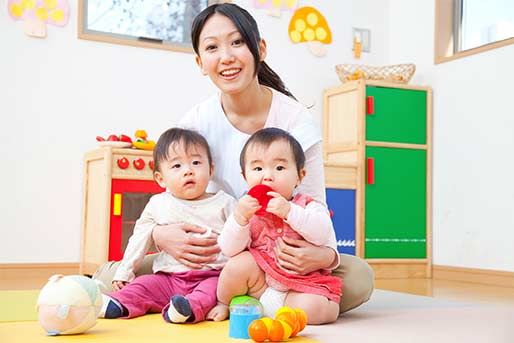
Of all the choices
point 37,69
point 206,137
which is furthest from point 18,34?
point 206,137

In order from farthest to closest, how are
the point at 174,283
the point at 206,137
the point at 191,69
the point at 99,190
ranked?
the point at 191,69
the point at 99,190
the point at 206,137
the point at 174,283

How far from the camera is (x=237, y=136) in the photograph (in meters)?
1.88

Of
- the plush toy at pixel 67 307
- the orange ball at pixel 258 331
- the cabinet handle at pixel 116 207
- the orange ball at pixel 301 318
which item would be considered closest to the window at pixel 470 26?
the cabinet handle at pixel 116 207

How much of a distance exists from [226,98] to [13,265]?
201 centimetres

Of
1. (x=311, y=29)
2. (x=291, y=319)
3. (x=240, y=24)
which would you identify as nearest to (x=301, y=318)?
(x=291, y=319)

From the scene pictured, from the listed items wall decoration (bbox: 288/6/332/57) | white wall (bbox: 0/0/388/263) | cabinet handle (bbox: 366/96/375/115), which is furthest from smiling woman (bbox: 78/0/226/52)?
cabinet handle (bbox: 366/96/375/115)

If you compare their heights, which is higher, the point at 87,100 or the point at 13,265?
the point at 87,100

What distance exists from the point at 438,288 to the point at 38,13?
236 cm

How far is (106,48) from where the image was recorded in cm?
379

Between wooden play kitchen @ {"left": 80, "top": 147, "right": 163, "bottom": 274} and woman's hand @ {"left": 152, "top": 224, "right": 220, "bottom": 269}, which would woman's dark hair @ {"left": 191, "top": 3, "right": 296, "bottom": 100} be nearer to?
woman's hand @ {"left": 152, "top": 224, "right": 220, "bottom": 269}

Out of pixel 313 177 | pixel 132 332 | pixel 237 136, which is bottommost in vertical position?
pixel 132 332

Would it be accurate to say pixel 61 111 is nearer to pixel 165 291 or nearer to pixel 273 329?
pixel 165 291

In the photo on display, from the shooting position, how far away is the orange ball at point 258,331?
141 cm

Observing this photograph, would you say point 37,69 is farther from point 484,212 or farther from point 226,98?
point 484,212
